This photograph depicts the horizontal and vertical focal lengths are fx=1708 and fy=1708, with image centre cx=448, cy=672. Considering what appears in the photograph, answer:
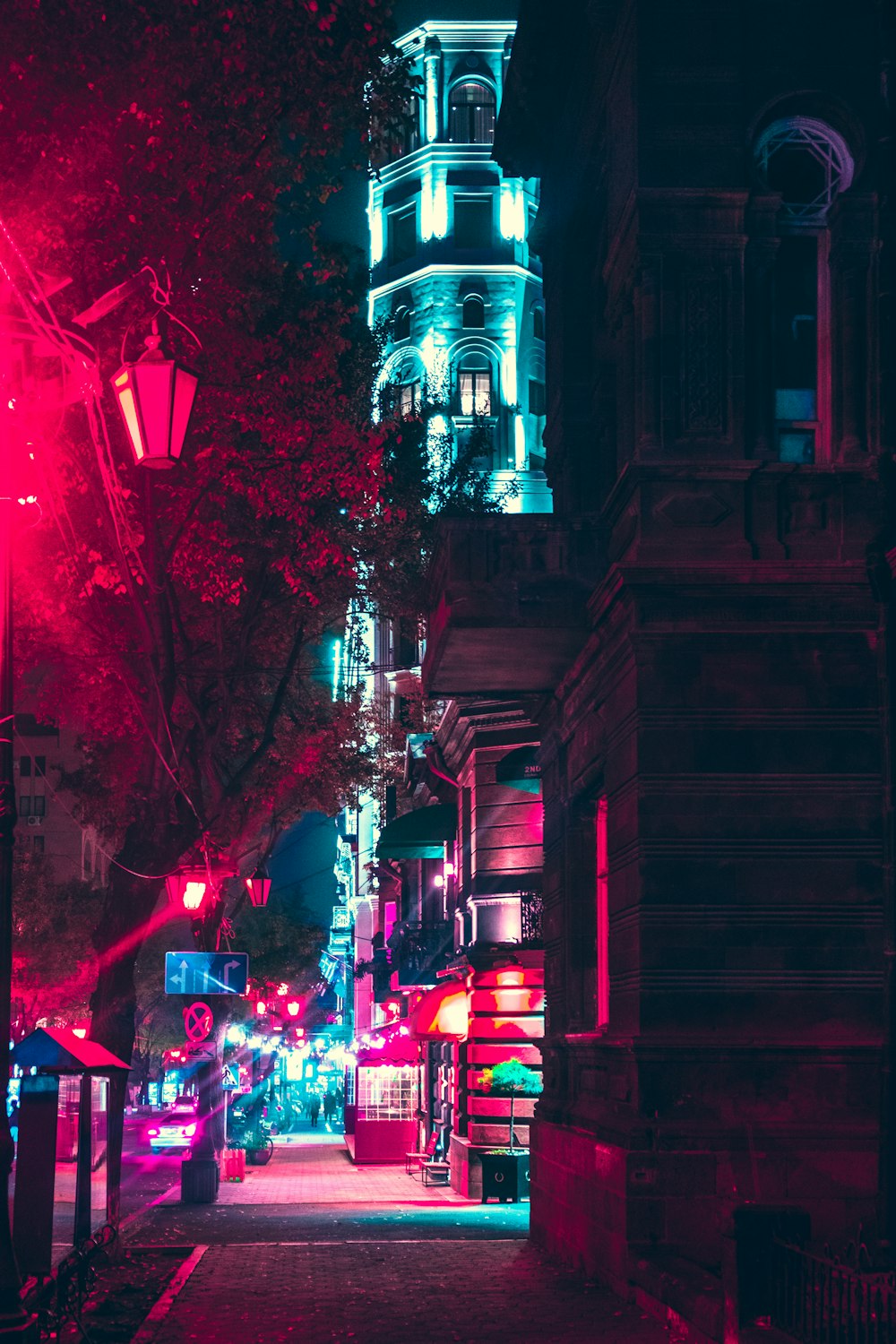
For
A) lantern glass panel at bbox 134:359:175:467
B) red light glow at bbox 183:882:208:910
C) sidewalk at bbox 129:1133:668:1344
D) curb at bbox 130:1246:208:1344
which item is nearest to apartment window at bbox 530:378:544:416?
sidewalk at bbox 129:1133:668:1344

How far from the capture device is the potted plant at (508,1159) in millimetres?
30844

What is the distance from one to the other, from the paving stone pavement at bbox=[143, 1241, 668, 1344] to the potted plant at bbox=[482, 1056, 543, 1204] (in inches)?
374

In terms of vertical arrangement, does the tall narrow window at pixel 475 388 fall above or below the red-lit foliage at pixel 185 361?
above

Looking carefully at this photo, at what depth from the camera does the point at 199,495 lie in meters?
20.6

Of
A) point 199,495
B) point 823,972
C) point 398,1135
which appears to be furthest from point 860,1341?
point 398,1135

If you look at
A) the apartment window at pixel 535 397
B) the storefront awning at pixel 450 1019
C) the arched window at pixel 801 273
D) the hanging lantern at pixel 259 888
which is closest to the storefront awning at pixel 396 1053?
the hanging lantern at pixel 259 888

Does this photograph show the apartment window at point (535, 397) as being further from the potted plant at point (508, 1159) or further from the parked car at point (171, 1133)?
the potted plant at point (508, 1159)

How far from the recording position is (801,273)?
16734 millimetres

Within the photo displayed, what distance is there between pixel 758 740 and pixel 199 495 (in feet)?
26.7

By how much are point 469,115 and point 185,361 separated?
5596 cm

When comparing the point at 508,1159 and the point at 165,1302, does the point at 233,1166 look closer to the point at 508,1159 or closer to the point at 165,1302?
the point at 508,1159

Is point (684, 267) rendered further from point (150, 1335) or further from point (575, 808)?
point (150, 1335)

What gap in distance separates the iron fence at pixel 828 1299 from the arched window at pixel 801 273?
848 centimetres

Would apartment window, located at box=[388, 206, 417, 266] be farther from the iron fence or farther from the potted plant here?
the iron fence
